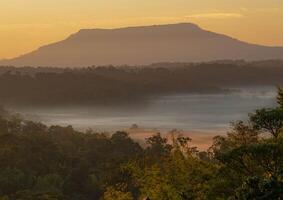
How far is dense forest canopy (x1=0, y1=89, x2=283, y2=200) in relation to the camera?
72.6ft

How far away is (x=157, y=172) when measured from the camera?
28.9 meters

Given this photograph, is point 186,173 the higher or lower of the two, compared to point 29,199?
higher

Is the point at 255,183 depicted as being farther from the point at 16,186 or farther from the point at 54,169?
the point at 54,169

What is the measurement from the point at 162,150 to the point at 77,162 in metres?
17.4

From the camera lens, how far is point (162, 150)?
89.6 meters

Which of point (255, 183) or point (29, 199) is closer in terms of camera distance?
point (255, 183)

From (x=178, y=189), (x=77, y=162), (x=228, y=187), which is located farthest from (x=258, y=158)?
(x=77, y=162)

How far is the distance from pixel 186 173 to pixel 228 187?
4057mm

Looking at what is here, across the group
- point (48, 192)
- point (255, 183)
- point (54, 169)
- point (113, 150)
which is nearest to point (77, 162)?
point (54, 169)

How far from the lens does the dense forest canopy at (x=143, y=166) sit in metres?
22.1

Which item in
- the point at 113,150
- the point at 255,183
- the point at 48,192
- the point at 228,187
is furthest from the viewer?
the point at 113,150

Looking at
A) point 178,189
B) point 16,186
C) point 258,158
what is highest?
point 258,158

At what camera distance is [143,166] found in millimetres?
43531

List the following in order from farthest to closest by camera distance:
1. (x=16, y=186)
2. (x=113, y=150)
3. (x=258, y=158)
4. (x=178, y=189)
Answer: (x=113, y=150) < (x=16, y=186) < (x=178, y=189) < (x=258, y=158)
